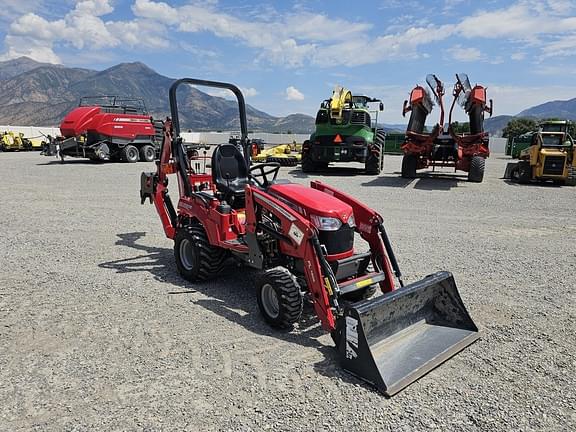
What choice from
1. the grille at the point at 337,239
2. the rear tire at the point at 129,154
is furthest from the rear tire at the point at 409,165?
the rear tire at the point at 129,154

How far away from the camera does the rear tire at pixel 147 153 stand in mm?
21531

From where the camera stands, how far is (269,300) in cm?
396

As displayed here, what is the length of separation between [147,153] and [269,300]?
1920 centimetres

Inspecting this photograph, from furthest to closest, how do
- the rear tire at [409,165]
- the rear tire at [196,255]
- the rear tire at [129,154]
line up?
1. the rear tire at [129,154]
2. the rear tire at [409,165]
3. the rear tire at [196,255]

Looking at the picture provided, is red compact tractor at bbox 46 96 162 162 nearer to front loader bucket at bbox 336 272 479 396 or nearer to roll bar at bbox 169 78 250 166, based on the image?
roll bar at bbox 169 78 250 166

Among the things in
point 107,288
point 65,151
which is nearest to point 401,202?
point 107,288

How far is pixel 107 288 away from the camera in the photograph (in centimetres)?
487

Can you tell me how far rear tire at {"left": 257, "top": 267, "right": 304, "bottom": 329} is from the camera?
3.67m

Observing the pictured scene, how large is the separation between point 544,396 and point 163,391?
100 inches

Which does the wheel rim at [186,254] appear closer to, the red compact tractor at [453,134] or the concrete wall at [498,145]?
the red compact tractor at [453,134]

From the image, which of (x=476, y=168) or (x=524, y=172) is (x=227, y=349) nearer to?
(x=476, y=168)

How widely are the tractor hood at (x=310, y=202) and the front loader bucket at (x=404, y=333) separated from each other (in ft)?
2.86

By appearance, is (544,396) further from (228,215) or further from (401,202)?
(401,202)

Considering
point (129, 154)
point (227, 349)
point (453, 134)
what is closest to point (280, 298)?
point (227, 349)
